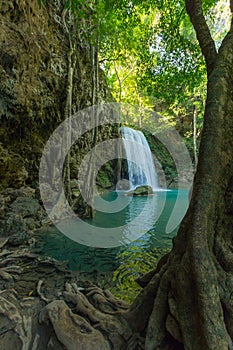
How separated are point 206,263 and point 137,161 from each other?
736 inches

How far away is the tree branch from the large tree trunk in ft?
0.44

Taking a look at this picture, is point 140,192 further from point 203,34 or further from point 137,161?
point 203,34

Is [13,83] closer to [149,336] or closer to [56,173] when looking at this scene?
[56,173]

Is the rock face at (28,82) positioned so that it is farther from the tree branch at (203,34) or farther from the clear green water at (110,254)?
the tree branch at (203,34)

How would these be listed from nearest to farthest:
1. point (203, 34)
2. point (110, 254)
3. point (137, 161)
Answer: point (203, 34) → point (110, 254) → point (137, 161)

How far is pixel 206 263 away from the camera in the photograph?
1.80 meters

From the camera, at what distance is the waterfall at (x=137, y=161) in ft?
65.2

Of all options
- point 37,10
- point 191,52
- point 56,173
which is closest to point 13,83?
point 37,10

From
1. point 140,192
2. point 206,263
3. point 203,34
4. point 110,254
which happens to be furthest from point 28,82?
point 140,192

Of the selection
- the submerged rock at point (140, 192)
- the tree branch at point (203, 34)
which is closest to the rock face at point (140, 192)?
the submerged rock at point (140, 192)

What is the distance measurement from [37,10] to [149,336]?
390 inches

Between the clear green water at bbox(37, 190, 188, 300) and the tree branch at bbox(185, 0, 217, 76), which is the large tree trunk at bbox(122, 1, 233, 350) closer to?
the tree branch at bbox(185, 0, 217, 76)

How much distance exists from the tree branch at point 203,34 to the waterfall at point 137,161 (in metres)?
17.0

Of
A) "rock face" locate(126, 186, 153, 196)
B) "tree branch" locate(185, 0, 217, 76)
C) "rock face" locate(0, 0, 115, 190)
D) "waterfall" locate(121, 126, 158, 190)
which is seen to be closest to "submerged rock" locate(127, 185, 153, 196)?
"rock face" locate(126, 186, 153, 196)
